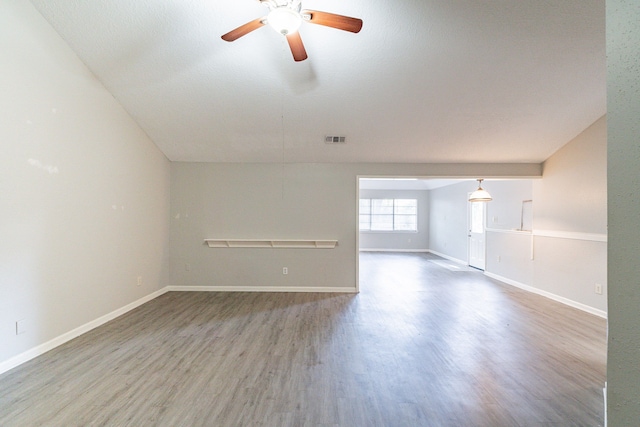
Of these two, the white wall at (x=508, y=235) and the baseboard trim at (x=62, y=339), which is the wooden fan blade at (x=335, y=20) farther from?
the white wall at (x=508, y=235)

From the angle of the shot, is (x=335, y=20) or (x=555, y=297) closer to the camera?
(x=335, y=20)

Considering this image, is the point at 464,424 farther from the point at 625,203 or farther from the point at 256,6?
the point at 256,6

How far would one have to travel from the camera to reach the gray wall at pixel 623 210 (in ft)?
2.13

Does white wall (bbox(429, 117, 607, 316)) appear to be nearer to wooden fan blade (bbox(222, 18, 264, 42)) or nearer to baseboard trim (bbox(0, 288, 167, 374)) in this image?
wooden fan blade (bbox(222, 18, 264, 42))

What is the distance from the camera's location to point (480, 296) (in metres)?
4.64

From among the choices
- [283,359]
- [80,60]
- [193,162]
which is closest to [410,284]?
[283,359]

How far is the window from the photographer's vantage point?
10.2m

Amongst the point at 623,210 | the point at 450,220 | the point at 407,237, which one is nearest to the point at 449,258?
the point at 450,220

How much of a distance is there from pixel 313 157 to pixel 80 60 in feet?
10.1

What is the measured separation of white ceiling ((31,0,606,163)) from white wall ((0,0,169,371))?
12.3 inches

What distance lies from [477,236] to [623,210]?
7.25m

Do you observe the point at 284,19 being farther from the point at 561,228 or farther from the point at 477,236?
the point at 477,236

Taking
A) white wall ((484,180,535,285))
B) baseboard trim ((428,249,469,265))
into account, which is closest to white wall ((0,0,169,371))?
white wall ((484,180,535,285))

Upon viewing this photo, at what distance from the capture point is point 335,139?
419 cm
